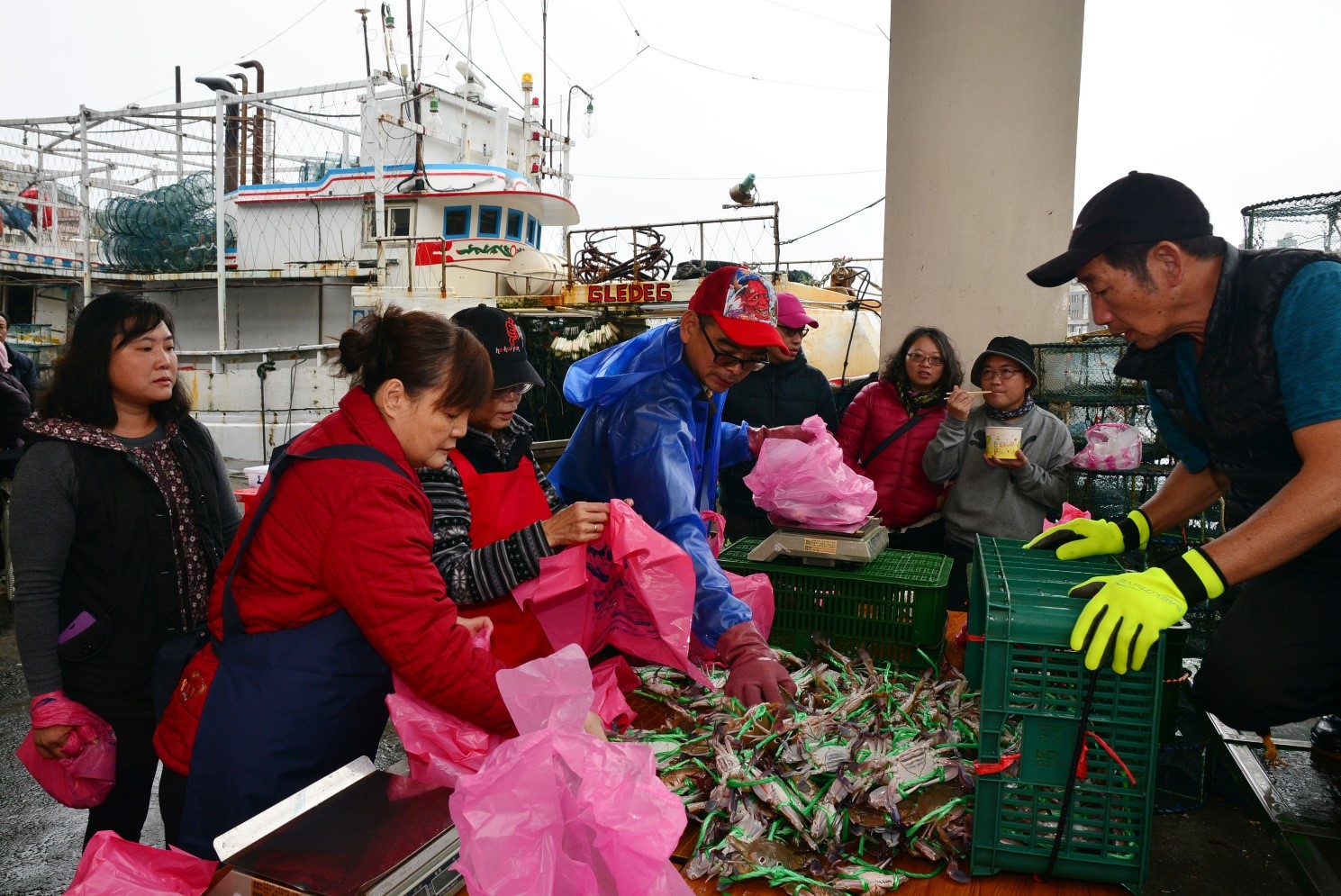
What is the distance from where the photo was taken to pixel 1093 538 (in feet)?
6.28

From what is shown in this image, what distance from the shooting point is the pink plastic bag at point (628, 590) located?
1.79 metres

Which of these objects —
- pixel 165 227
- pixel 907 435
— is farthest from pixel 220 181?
pixel 907 435

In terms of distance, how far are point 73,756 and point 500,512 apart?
1.12 metres

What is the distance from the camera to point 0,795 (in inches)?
117

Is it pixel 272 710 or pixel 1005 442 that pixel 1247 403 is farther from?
pixel 272 710

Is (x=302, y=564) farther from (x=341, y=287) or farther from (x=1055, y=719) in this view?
(x=341, y=287)

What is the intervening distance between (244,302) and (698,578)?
1512cm

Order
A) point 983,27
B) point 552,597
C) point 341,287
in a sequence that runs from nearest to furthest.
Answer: point 552,597
point 983,27
point 341,287

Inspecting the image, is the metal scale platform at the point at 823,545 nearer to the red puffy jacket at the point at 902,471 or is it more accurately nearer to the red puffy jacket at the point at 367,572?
the red puffy jacket at the point at 367,572

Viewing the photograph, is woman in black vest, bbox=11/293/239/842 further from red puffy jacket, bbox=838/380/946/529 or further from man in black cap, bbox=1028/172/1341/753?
red puffy jacket, bbox=838/380/946/529

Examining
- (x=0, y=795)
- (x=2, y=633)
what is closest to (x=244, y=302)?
(x=2, y=633)

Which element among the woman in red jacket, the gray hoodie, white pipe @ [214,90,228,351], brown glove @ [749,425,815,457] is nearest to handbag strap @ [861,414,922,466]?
the woman in red jacket

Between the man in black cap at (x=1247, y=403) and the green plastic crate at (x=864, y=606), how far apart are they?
443 millimetres

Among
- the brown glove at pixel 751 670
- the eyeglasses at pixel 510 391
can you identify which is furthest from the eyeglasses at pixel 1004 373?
the eyeglasses at pixel 510 391
